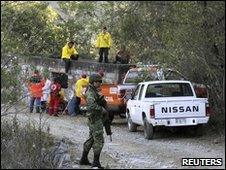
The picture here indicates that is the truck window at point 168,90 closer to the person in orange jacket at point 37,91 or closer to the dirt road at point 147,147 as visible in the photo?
the dirt road at point 147,147

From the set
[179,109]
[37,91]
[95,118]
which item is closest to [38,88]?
[37,91]

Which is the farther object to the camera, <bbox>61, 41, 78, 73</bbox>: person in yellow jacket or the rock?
<bbox>61, 41, 78, 73</bbox>: person in yellow jacket

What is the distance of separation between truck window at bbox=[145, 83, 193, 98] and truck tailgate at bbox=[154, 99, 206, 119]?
948 mm

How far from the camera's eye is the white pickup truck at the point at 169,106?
1562cm

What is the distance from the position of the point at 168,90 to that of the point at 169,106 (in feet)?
4.46

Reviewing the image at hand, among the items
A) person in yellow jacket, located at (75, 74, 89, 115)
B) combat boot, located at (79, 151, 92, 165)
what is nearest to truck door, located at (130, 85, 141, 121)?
person in yellow jacket, located at (75, 74, 89, 115)

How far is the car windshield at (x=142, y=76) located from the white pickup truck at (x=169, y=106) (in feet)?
5.85

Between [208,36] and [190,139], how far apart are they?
2999 mm

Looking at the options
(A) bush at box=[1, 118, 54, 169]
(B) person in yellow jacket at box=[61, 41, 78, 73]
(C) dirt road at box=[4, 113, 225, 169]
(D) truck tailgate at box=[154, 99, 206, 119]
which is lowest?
(C) dirt road at box=[4, 113, 225, 169]

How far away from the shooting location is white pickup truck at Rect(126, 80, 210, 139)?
15625mm

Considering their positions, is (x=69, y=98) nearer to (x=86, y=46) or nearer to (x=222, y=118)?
(x=86, y=46)

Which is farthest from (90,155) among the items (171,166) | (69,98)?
(69,98)

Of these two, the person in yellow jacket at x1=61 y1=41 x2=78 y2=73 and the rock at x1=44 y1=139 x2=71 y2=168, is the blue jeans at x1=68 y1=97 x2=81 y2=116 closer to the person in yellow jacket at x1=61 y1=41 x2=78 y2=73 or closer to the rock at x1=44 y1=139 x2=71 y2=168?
the person in yellow jacket at x1=61 y1=41 x2=78 y2=73

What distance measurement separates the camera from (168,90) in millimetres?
16938
